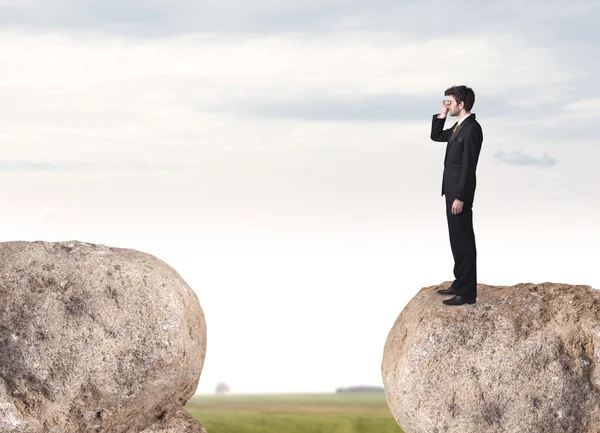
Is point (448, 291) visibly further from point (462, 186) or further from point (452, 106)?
point (452, 106)

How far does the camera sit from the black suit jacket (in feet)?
27.6

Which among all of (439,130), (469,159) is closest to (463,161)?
(469,159)

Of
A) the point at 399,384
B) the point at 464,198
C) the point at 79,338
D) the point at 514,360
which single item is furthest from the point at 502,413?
the point at 79,338

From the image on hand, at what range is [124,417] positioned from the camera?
8062 mm

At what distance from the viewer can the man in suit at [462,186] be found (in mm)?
8430

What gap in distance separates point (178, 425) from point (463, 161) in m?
4.18

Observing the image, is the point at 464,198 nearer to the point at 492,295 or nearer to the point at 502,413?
the point at 492,295

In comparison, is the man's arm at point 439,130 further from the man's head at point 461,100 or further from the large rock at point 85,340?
the large rock at point 85,340

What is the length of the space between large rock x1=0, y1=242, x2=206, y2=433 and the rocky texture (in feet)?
1.04

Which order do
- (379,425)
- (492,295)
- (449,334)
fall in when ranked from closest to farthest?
(449,334)
(492,295)
(379,425)

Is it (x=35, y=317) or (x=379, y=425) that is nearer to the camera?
(x=35, y=317)

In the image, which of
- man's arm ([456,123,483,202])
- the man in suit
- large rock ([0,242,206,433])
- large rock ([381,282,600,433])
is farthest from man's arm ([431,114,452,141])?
large rock ([0,242,206,433])

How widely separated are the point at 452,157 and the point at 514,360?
221cm

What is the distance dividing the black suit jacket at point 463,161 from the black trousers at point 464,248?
0.14 m
